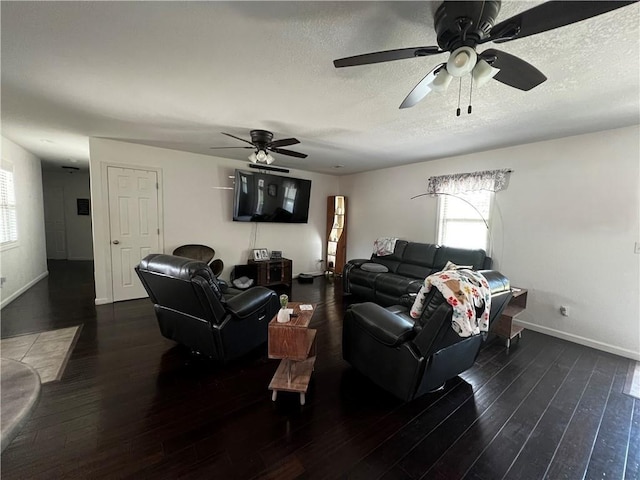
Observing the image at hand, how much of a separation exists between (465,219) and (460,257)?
0.74 meters

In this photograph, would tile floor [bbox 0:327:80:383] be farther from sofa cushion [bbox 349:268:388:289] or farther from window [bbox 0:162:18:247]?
sofa cushion [bbox 349:268:388:289]

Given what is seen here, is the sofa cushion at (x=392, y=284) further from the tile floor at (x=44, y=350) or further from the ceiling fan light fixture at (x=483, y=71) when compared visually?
the tile floor at (x=44, y=350)

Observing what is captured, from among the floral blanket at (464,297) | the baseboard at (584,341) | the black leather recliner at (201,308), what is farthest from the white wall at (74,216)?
the baseboard at (584,341)

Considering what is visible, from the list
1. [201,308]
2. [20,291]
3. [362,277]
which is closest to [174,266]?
[201,308]

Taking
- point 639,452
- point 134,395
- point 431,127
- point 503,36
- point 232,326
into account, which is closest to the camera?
point 503,36

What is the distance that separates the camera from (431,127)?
305 cm

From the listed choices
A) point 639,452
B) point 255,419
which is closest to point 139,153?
point 255,419

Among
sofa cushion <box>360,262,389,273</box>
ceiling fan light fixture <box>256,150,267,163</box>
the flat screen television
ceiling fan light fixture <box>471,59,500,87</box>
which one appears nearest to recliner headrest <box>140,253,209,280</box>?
ceiling fan light fixture <box>256,150,267,163</box>

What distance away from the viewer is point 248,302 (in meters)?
2.42

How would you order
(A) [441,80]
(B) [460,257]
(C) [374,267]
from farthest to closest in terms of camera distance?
(C) [374,267], (B) [460,257], (A) [441,80]

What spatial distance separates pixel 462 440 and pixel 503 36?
226 cm

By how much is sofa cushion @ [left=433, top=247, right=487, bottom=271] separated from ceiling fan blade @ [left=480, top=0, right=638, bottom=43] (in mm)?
3150

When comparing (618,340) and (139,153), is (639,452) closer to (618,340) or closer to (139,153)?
(618,340)

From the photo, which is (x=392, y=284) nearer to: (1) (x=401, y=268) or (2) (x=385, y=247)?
(1) (x=401, y=268)
